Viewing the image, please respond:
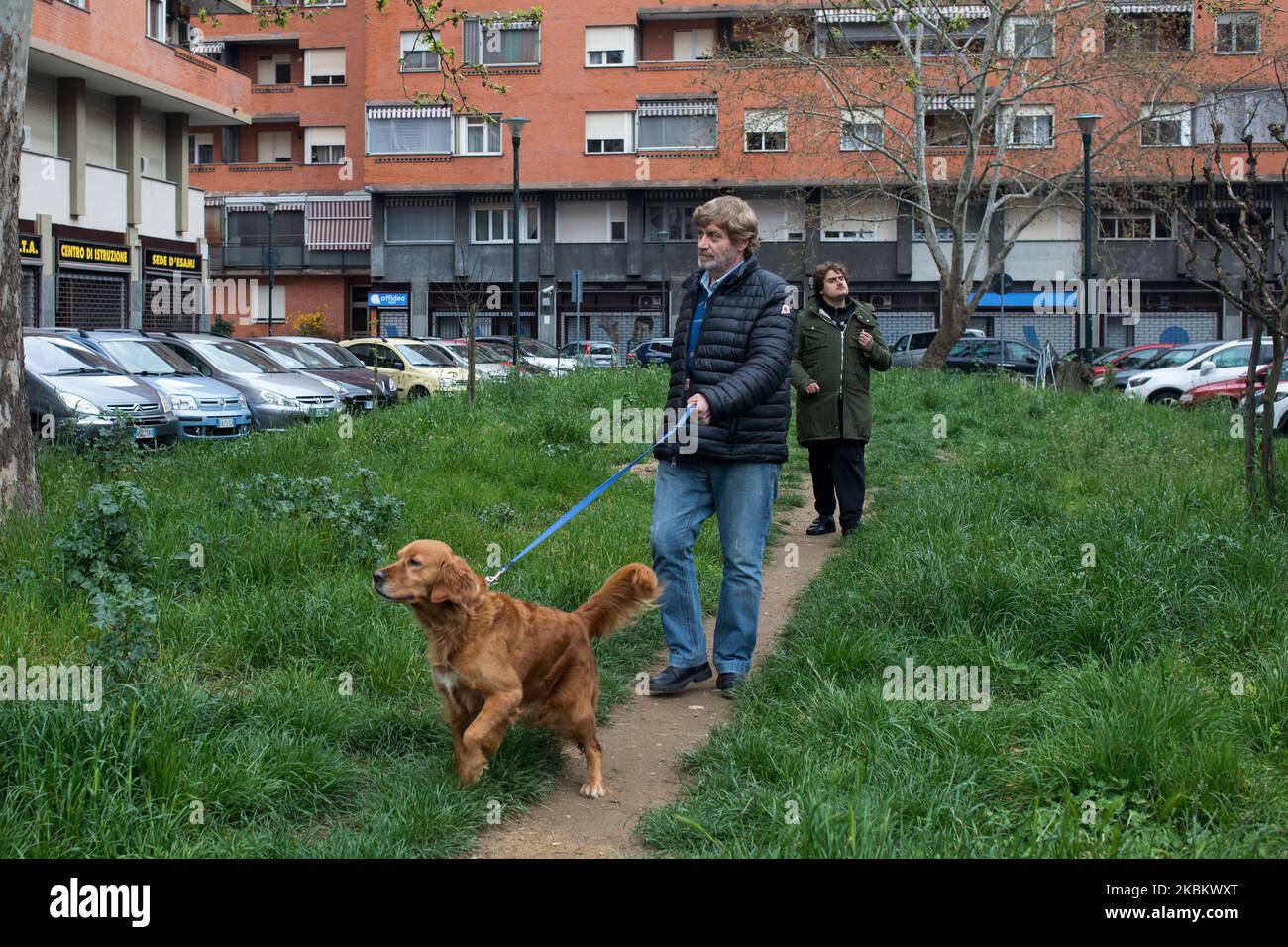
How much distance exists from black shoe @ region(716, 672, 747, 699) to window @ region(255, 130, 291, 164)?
5256 cm

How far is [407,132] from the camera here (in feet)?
160

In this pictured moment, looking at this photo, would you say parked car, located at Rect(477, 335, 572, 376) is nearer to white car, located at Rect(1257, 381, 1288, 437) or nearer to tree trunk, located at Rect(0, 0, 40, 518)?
white car, located at Rect(1257, 381, 1288, 437)

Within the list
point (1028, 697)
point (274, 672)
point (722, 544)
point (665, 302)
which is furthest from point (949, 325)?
Result: point (274, 672)

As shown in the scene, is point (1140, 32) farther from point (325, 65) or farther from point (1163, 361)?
point (325, 65)

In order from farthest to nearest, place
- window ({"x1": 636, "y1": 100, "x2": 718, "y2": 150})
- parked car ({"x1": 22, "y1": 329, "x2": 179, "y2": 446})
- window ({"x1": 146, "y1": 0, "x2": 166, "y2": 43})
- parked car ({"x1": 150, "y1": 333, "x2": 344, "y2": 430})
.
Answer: window ({"x1": 636, "y1": 100, "x2": 718, "y2": 150}) → window ({"x1": 146, "y1": 0, "x2": 166, "y2": 43}) → parked car ({"x1": 150, "y1": 333, "x2": 344, "y2": 430}) → parked car ({"x1": 22, "y1": 329, "x2": 179, "y2": 446})

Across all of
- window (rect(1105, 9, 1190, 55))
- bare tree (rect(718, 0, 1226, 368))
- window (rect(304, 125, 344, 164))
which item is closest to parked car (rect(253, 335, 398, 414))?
bare tree (rect(718, 0, 1226, 368))

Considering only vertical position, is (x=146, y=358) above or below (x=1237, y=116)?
below

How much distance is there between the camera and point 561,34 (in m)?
47.7

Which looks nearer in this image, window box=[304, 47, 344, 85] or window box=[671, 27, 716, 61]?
window box=[671, 27, 716, 61]

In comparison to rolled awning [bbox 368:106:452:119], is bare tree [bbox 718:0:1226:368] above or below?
below

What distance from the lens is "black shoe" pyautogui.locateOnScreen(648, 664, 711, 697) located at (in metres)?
6.17

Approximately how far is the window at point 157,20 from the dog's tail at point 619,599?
104ft

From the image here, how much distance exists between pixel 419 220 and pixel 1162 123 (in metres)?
27.9

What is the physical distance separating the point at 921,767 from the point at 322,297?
50732 millimetres
